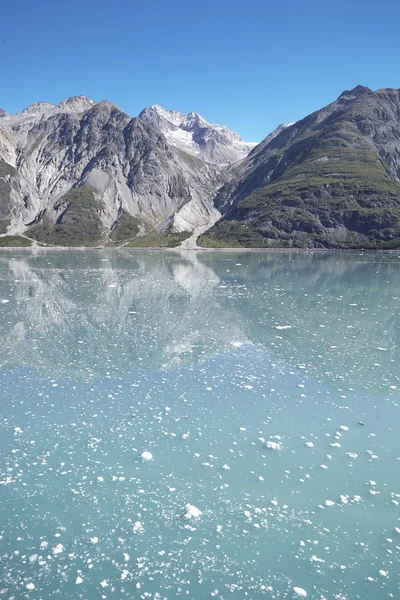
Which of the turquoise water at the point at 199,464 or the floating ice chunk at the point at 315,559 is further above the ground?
the turquoise water at the point at 199,464

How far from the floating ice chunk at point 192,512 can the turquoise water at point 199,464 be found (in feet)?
0.39

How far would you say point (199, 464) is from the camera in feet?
41.9

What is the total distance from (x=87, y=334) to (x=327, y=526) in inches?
818

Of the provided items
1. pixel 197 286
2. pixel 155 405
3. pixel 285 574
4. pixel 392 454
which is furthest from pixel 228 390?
pixel 197 286

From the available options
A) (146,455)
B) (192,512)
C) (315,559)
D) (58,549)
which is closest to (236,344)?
(146,455)

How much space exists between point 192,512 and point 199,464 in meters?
2.13

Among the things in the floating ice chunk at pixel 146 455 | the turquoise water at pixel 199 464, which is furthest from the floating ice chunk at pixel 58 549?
the floating ice chunk at pixel 146 455

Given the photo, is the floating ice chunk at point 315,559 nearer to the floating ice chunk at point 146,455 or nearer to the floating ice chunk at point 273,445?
the floating ice chunk at point 273,445

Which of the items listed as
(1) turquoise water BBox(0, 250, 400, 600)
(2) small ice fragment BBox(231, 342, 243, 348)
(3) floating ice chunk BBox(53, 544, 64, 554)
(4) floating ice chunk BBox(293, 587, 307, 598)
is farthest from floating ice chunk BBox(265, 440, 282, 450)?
(2) small ice fragment BBox(231, 342, 243, 348)

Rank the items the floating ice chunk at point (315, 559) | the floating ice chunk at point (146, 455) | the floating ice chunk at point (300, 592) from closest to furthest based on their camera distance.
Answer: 1. the floating ice chunk at point (300, 592)
2. the floating ice chunk at point (315, 559)
3. the floating ice chunk at point (146, 455)

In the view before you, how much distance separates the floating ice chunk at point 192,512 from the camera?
416 inches

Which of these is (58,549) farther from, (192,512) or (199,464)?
(199,464)

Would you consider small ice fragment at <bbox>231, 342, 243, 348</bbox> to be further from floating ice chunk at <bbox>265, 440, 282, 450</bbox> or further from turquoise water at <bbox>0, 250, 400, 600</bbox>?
floating ice chunk at <bbox>265, 440, 282, 450</bbox>

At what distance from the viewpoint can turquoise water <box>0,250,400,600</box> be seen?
29.2ft
